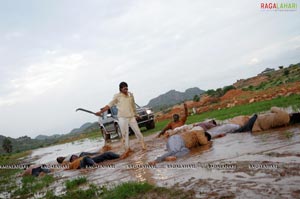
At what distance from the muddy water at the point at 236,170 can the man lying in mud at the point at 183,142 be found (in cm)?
27

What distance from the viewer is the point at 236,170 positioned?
4930mm

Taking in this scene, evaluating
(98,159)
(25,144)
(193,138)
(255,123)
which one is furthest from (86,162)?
(25,144)

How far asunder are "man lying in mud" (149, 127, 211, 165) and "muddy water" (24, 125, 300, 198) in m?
0.27

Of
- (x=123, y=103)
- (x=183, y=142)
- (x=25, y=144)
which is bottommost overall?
(x=183, y=142)

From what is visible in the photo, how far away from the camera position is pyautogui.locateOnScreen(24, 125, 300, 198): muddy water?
3.92 m

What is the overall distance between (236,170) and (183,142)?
129 inches

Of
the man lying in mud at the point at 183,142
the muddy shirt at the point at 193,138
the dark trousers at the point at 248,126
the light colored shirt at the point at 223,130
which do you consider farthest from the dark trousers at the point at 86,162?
the dark trousers at the point at 248,126

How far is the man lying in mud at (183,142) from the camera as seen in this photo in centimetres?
754

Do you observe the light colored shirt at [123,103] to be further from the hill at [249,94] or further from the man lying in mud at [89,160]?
the hill at [249,94]

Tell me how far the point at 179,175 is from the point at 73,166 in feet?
17.8

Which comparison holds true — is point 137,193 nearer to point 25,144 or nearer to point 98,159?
point 98,159

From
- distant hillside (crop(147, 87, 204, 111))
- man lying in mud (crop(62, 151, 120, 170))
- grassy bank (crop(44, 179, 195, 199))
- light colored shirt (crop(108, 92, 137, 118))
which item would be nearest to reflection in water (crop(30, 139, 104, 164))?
man lying in mud (crop(62, 151, 120, 170))

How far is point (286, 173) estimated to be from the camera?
4.19m

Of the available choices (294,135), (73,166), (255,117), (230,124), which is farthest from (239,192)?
(73,166)
